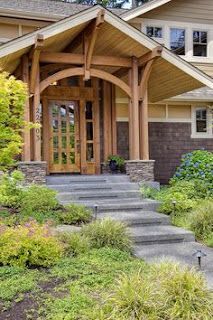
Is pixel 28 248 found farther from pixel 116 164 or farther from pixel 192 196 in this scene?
pixel 116 164

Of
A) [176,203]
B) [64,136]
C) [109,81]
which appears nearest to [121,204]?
[176,203]

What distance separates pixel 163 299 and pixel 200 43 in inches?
526

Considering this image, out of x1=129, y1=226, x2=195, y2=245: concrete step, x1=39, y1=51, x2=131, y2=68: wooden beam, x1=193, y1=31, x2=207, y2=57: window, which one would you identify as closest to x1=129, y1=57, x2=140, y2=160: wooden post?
x1=39, y1=51, x2=131, y2=68: wooden beam

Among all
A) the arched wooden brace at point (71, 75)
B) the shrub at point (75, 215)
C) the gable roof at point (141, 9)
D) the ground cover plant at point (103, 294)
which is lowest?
the ground cover plant at point (103, 294)

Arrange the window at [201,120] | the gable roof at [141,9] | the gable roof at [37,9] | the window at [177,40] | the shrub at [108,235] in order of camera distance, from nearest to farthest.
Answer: the shrub at [108,235]
the gable roof at [37,9]
the gable roof at [141,9]
the window at [201,120]
the window at [177,40]

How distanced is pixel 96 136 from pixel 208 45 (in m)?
6.11

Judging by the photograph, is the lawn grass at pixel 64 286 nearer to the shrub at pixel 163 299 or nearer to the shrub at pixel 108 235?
the shrub at pixel 163 299

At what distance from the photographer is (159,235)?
7773 mm

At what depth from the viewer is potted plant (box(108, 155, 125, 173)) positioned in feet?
42.1

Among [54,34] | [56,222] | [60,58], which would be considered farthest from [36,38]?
[56,222]

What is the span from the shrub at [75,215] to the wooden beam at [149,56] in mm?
4798

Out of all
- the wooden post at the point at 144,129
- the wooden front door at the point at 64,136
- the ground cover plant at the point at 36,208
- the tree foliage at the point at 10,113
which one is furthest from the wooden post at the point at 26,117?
the tree foliage at the point at 10,113

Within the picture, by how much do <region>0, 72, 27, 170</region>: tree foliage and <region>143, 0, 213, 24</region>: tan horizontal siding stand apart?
9829mm

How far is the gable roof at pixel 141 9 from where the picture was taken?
47.0 feet
